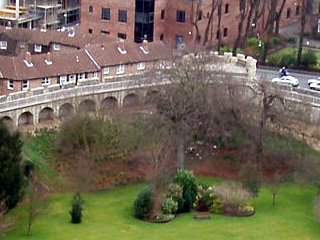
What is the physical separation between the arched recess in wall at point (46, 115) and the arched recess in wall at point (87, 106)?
2.79 metres

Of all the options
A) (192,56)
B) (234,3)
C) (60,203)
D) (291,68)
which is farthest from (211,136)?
(234,3)

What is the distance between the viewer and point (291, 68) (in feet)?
348

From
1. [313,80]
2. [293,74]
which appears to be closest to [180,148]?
[313,80]

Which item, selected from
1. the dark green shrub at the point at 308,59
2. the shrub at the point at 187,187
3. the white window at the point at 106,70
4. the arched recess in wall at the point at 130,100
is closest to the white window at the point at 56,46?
the white window at the point at 106,70

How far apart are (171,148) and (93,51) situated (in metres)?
18.1

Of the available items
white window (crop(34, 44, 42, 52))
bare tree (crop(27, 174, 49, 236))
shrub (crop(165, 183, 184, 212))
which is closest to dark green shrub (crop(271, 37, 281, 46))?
white window (crop(34, 44, 42, 52))

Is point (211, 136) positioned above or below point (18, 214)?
above

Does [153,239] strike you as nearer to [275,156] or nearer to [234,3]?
[275,156]

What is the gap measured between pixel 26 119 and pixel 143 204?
1639cm

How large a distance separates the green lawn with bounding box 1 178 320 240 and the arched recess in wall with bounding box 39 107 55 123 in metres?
10.8

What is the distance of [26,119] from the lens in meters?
83.2

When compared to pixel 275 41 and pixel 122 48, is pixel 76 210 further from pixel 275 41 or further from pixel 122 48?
pixel 275 41

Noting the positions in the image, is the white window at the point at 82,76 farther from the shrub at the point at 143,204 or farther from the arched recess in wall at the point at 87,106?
the shrub at the point at 143,204

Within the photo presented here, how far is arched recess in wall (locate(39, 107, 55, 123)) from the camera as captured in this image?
277 feet
